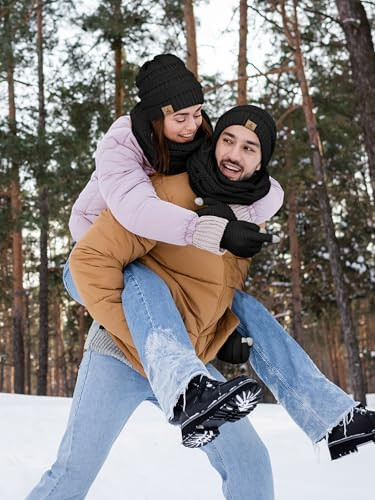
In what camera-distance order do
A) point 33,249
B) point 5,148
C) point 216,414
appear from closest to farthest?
point 216,414 → point 5,148 → point 33,249

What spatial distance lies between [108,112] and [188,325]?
12.0 meters

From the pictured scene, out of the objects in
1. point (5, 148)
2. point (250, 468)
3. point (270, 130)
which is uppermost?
point (5, 148)

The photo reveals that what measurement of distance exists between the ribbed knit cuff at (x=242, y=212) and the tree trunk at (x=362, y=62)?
5.14 meters

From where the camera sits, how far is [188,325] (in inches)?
84.7

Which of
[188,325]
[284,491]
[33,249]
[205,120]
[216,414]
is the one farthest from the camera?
[33,249]

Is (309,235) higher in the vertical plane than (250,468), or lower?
higher

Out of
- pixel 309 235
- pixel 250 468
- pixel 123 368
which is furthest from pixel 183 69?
pixel 309 235

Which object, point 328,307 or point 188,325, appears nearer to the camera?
point 188,325

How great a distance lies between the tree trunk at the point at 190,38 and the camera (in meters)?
10.8

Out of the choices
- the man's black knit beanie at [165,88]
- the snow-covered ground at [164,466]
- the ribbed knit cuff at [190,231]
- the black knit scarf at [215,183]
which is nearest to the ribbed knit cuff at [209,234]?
the ribbed knit cuff at [190,231]

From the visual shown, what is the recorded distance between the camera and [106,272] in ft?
6.91

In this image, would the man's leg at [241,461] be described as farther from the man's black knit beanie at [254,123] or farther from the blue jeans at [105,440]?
the man's black knit beanie at [254,123]

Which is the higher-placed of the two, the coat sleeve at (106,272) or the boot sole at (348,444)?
the coat sleeve at (106,272)

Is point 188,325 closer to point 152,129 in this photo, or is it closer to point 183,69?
point 152,129
